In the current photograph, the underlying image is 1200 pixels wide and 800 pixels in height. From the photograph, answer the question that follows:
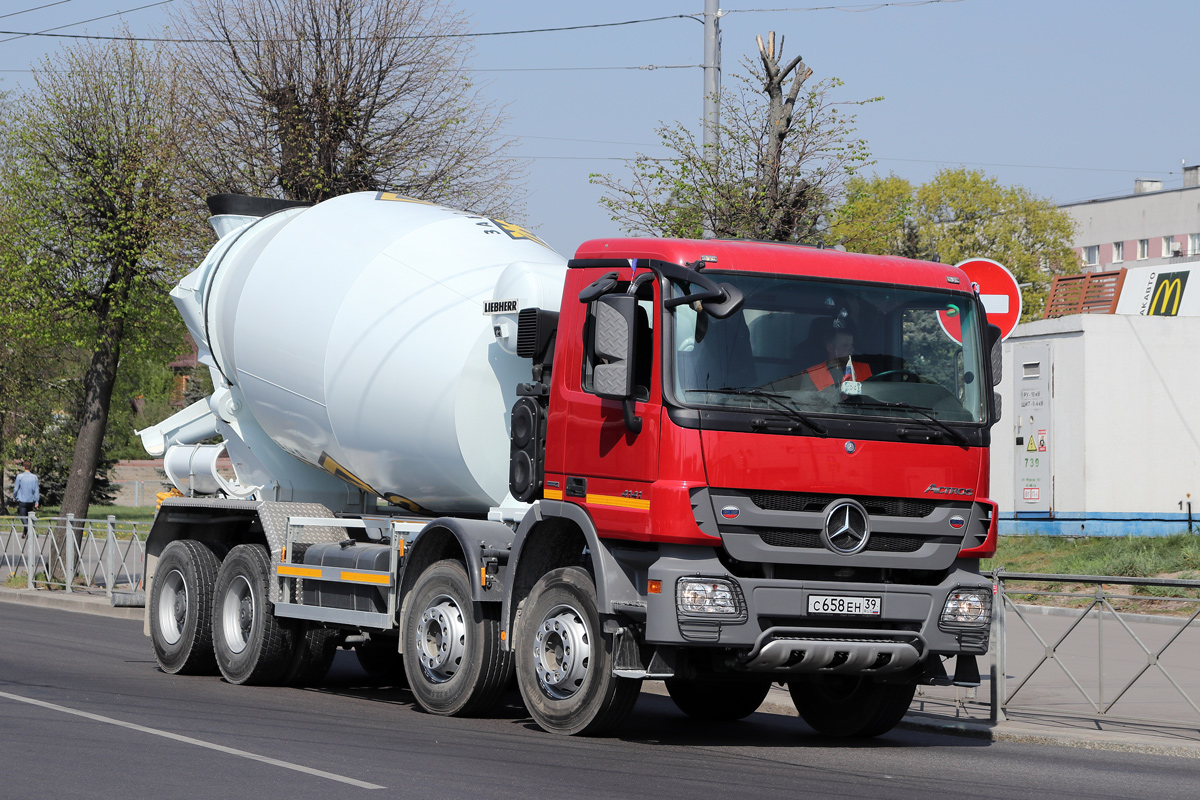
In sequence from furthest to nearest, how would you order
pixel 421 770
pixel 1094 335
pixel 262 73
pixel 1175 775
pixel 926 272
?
pixel 1094 335, pixel 262 73, pixel 926 272, pixel 1175 775, pixel 421 770

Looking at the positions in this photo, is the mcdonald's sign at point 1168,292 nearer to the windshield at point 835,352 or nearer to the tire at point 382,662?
the tire at point 382,662

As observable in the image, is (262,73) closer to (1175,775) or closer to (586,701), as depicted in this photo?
(586,701)

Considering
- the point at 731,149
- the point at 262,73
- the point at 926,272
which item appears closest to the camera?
the point at 926,272

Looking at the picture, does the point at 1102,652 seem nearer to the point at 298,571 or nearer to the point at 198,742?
the point at 298,571

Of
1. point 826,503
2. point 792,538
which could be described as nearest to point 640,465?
point 792,538

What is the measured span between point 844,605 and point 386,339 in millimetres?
4229

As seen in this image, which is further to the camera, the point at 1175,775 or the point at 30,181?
the point at 30,181

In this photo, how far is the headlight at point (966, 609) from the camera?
8.76 m

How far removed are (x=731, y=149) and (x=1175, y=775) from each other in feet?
32.6

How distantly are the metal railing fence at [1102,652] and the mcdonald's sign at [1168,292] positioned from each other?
2251 cm

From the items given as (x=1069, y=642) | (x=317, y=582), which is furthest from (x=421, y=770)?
(x=1069, y=642)

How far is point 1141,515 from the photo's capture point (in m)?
25.1

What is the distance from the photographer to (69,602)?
22156 mm

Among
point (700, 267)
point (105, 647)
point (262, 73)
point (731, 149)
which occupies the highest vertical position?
point (262, 73)
